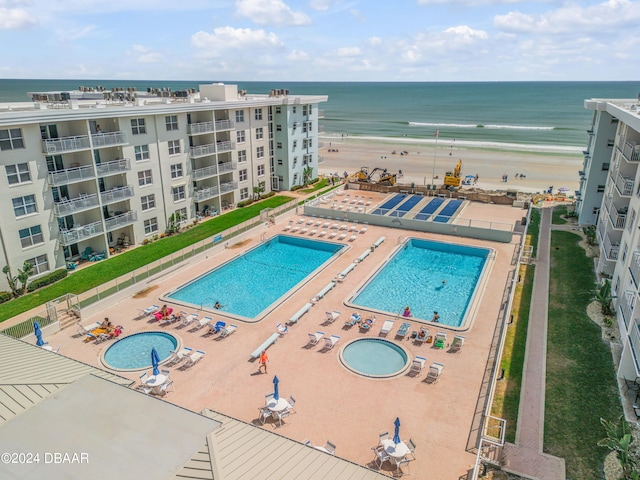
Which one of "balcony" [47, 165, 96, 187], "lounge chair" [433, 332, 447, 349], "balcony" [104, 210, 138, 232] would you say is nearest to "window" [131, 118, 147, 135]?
"balcony" [47, 165, 96, 187]

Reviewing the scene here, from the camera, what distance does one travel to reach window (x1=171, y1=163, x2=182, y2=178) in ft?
132

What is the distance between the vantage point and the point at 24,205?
29.2 meters

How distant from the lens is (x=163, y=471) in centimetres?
909

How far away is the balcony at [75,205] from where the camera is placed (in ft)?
102

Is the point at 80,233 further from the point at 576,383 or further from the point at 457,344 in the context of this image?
the point at 576,383

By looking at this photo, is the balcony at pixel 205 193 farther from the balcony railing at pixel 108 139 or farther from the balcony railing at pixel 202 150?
the balcony railing at pixel 108 139

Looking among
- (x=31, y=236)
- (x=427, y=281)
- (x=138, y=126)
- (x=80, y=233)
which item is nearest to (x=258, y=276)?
(x=427, y=281)

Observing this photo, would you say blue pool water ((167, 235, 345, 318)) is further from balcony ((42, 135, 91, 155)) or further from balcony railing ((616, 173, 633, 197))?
balcony railing ((616, 173, 633, 197))

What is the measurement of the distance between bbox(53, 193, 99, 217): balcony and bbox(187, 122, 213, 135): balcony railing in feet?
37.6

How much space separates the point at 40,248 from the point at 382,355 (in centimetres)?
2452

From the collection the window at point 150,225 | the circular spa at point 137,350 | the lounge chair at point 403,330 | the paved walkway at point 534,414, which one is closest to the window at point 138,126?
the window at point 150,225

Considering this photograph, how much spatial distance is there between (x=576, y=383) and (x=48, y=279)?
32522mm

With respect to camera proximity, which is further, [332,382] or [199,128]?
[199,128]

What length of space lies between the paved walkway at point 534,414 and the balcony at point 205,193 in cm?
3042
